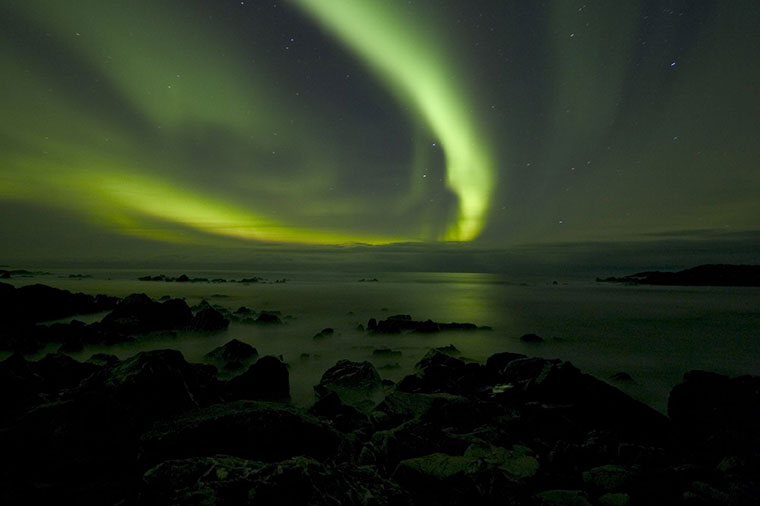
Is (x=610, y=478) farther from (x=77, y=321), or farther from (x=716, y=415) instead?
(x=77, y=321)

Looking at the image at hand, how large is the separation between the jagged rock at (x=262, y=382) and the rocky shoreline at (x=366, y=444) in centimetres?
3

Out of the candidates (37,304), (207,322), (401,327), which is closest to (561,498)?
(401,327)

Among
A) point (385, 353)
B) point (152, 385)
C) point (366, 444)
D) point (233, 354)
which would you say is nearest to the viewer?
point (366, 444)

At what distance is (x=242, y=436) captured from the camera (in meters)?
2.89

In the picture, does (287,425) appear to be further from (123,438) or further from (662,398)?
(662,398)

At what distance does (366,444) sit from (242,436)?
3.65ft

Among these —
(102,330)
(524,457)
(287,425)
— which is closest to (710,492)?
(524,457)

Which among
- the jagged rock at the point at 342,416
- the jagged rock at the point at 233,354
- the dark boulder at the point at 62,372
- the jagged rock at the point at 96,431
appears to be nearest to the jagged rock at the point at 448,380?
the jagged rock at the point at 342,416

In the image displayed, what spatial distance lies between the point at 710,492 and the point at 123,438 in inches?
193

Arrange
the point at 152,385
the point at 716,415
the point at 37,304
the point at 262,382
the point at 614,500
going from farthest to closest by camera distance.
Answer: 1. the point at 37,304
2. the point at 262,382
3. the point at 716,415
4. the point at 152,385
5. the point at 614,500

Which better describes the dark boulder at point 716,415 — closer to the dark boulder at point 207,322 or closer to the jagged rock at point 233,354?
the jagged rock at point 233,354

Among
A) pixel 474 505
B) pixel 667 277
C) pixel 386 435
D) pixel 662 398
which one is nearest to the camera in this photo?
pixel 474 505

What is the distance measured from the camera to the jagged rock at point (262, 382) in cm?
511

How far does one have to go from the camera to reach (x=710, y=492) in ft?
8.87
